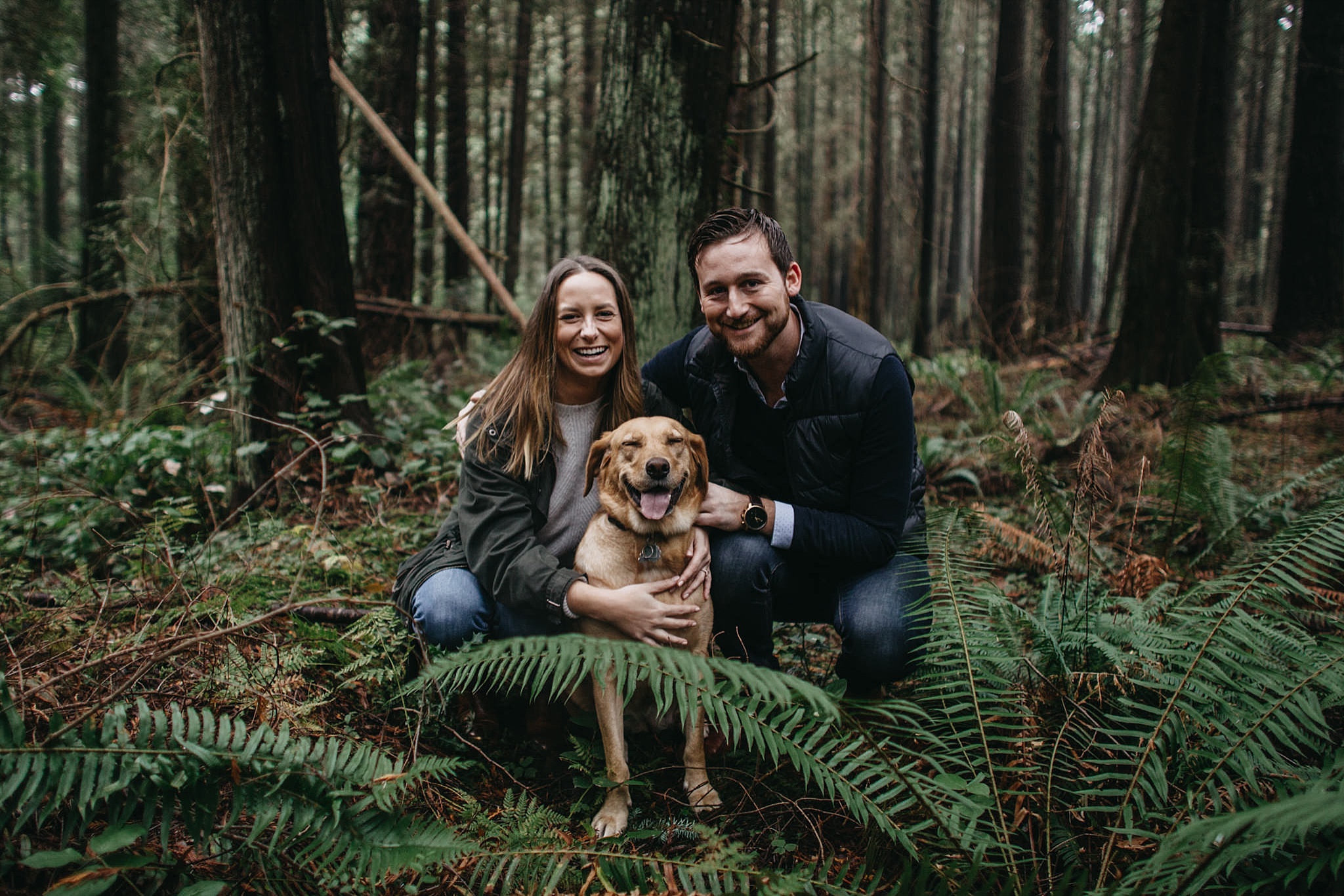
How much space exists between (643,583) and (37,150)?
151 feet

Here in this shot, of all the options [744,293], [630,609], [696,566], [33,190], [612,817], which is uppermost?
[33,190]

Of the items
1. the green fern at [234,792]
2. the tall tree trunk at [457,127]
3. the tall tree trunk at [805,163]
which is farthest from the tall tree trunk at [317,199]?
the tall tree trunk at [805,163]

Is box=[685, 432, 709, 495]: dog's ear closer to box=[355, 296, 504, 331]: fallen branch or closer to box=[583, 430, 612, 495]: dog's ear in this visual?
box=[583, 430, 612, 495]: dog's ear

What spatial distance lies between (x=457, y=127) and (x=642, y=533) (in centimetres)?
1281

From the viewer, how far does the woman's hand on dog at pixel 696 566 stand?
2.77 m

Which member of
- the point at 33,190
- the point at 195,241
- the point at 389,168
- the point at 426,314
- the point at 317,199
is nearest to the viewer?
the point at 317,199

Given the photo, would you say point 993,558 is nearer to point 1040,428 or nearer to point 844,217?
point 1040,428

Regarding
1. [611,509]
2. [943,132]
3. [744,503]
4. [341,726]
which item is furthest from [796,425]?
[943,132]

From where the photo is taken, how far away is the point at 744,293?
2.83m

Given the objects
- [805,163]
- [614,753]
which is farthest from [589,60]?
[614,753]

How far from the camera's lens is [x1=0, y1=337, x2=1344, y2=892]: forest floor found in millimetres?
2457

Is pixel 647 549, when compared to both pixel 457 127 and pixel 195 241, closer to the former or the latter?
pixel 195 241

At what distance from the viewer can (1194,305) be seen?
675cm

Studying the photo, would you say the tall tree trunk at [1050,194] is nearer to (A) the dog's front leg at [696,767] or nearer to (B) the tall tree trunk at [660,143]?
(B) the tall tree trunk at [660,143]
